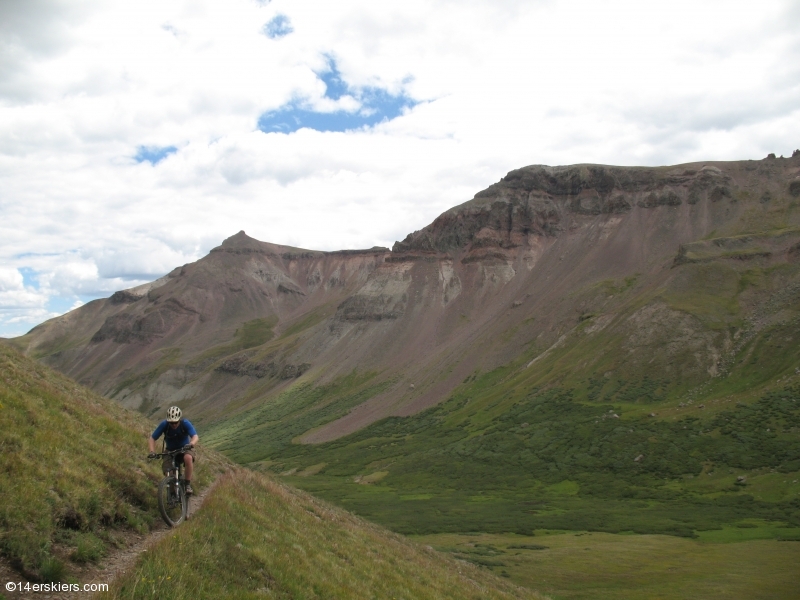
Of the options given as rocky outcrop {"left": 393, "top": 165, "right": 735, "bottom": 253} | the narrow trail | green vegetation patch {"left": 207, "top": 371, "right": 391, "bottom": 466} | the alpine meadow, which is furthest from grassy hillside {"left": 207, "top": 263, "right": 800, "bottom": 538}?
the narrow trail

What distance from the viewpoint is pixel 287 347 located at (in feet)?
585

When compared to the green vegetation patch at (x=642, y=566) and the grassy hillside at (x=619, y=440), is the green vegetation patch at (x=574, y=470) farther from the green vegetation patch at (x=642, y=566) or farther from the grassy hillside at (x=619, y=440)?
the green vegetation patch at (x=642, y=566)

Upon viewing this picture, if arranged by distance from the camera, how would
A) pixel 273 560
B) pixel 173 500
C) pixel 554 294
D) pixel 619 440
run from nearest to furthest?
A: pixel 273 560 < pixel 173 500 < pixel 619 440 < pixel 554 294

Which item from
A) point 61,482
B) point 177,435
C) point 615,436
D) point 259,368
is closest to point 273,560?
point 177,435

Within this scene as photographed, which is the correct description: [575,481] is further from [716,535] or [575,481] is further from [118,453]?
[118,453]

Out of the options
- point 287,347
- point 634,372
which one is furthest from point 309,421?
point 634,372

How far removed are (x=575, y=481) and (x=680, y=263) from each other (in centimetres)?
5681

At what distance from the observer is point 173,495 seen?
1315 centimetres

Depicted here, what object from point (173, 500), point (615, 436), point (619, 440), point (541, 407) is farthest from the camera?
point (541, 407)

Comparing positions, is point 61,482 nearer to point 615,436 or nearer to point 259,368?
point 615,436

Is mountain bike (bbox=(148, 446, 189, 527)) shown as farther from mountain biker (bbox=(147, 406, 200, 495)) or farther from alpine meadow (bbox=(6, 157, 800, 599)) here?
alpine meadow (bbox=(6, 157, 800, 599))

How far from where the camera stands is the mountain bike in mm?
12766

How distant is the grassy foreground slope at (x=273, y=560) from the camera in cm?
972

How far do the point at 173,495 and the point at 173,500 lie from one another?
0.11 metres
